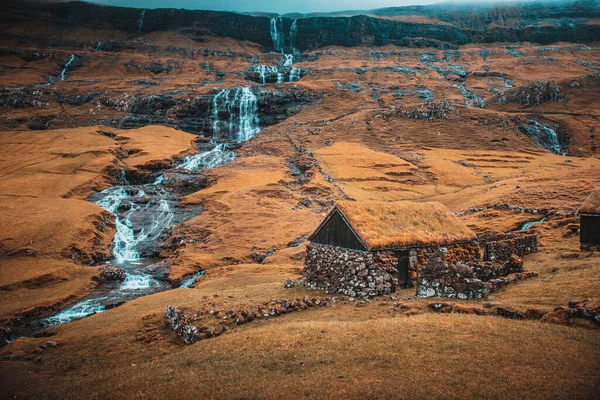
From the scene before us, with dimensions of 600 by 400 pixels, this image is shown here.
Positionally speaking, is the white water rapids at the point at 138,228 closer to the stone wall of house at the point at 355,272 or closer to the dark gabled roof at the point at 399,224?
the stone wall of house at the point at 355,272

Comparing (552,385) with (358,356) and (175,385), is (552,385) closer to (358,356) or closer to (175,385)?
(358,356)

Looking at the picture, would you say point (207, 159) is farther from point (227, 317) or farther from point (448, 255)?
point (227, 317)

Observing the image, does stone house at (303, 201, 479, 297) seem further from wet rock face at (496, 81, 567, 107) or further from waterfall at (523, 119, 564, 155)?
wet rock face at (496, 81, 567, 107)

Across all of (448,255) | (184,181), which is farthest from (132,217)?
(448,255)

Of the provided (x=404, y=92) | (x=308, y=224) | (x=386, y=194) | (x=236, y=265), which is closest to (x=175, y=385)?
(x=236, y=265)

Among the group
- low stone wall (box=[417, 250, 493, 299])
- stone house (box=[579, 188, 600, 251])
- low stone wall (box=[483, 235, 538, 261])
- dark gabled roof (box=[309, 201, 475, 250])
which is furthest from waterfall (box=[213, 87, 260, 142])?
low stone wall (box=[417, 250, 493, 299])
